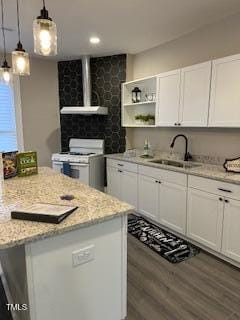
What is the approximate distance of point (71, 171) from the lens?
416 centimetres

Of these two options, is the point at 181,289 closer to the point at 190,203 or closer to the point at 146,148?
the point at 190,203

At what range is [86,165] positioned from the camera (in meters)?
4.02

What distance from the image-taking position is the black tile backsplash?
13.9ft

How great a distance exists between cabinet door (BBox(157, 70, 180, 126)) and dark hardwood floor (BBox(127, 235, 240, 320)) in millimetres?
1752

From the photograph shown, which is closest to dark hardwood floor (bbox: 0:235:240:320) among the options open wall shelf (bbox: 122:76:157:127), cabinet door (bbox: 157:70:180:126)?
cabinet door (bbox: 157:70:180:126)

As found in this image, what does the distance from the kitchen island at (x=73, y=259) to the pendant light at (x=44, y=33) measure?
1010mm

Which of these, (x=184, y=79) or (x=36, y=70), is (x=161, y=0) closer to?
(x=184, y=79)

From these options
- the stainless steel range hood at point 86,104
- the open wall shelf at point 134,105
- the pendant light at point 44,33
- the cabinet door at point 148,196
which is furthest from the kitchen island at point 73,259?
the stainless steel range hood at point 86,104

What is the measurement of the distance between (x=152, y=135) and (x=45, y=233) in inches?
122

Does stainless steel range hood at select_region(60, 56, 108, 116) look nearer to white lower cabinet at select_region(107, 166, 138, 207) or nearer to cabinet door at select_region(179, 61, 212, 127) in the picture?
white lower cabinet at select_region(107, 166, 138, 207)

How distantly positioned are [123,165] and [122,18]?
2.01 metres

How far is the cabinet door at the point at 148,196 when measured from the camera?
3107 mm

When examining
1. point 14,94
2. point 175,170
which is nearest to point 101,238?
point 175,170

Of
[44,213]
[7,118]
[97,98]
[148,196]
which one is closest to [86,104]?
[97,98]
